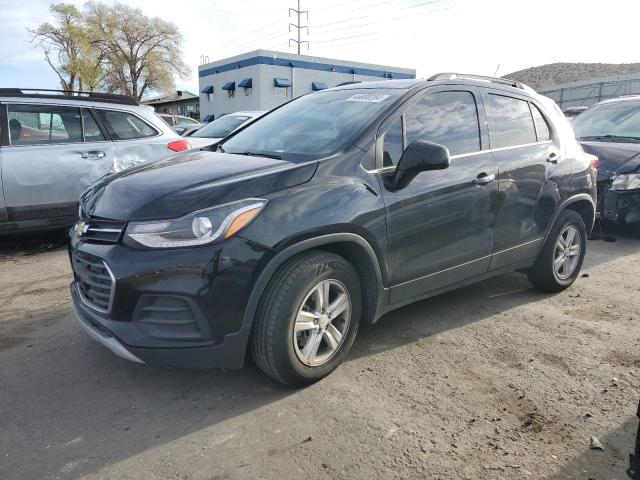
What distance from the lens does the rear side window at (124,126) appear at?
6.21 m

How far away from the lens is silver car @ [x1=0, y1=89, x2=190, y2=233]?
5656mm

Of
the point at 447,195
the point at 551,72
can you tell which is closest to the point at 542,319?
the point at 447,195

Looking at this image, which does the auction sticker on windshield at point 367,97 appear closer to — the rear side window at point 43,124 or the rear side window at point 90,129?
the rear side window at point 90,129

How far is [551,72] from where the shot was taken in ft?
204

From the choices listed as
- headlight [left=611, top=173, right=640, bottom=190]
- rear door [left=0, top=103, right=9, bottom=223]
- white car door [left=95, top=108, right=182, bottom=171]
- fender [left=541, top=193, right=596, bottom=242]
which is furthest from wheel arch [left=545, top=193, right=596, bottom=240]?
rear door [left=0, top=103, right=9, bottom=223]

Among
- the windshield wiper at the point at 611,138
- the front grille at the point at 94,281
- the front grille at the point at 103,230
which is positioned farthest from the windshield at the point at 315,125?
the windshield wiper at the point at 611,138

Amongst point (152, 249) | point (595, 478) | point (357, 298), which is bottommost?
point (595, 478)

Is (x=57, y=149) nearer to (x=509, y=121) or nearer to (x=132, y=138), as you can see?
(x=132, y=138)

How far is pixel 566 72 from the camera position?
201ft

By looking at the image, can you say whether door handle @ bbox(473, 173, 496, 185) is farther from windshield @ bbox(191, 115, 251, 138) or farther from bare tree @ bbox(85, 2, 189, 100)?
bare tree @ bbox(85, 2, 189, 100)

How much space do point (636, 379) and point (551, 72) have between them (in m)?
68.0

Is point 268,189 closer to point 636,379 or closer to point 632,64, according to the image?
point 636,379

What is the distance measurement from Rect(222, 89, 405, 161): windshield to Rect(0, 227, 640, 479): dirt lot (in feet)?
4.70

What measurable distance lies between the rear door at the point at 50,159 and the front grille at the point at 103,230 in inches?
124
